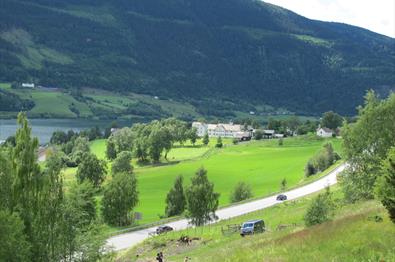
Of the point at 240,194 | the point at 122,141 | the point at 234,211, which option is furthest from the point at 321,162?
the point at 122,141

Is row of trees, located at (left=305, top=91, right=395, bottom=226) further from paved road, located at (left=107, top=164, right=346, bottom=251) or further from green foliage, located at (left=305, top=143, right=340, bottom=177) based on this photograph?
green foliage, located at (left=305, top=143, right=340, bottom=177)

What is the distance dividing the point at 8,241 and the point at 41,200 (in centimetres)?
335

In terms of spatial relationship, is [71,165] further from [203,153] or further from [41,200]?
[41,200]

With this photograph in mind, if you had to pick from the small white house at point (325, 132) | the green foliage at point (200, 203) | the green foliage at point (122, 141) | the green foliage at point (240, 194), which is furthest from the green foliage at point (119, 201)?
the small white house at point (325, 132)

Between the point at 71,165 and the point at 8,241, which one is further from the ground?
the point at 8,241

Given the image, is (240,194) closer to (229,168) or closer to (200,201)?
(200,201)

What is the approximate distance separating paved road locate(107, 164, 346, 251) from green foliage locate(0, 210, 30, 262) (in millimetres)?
22679

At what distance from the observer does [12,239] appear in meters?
27.6

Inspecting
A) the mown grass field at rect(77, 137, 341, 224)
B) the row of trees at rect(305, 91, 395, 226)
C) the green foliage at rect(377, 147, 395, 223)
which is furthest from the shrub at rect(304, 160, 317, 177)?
the green foliage at rect(377, 147, 395, 223)

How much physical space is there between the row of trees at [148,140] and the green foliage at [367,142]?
96259mm

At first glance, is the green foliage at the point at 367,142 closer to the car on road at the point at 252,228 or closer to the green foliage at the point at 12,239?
the car on road at the point at 252,228

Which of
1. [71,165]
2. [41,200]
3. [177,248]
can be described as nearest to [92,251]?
[41,200]

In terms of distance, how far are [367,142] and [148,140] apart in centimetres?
9963

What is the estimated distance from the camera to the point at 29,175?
99.2 ft
